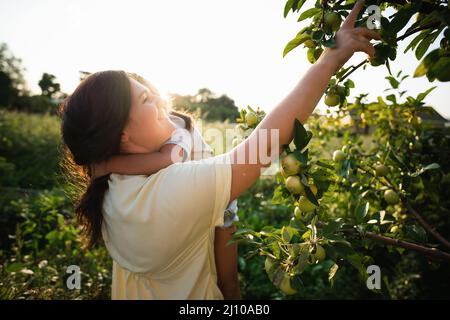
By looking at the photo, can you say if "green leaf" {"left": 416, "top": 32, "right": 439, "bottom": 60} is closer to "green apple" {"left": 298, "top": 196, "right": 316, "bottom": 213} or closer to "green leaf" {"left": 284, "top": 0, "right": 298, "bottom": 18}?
"green leaf" {"left": 284, "top": 0, "right": 298, "bottom": 18}

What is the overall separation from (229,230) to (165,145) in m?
0.37

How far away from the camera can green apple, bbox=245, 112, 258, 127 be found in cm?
102

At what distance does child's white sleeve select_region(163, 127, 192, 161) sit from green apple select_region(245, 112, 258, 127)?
0.26m

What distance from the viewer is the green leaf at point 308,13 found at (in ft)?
2.80

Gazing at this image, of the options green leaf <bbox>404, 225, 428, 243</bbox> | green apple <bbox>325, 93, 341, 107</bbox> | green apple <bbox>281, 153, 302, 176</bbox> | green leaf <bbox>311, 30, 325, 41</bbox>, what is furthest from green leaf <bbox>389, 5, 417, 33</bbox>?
green leaf <bbox>404, 225, 428, 243</bbox>

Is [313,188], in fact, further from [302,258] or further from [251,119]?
[251,119]

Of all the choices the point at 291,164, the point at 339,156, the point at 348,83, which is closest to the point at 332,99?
the point at 348,83

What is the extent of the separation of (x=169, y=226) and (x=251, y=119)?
0.42m

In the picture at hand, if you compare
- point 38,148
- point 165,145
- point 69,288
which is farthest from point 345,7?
point 38,148

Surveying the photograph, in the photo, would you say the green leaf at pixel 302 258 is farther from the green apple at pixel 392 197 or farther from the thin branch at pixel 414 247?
the green apple at pixel 392 197

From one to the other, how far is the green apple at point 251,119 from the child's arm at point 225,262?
0.37 metres

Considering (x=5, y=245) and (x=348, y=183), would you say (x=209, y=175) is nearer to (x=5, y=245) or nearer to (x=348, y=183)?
(x=348, y=183)

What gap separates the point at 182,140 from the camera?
1.20 m
